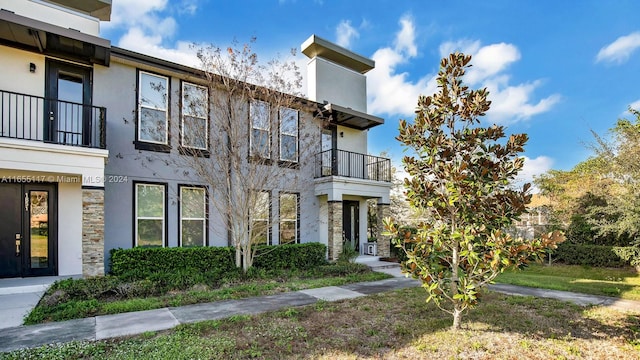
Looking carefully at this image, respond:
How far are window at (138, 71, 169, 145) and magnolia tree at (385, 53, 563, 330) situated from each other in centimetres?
777

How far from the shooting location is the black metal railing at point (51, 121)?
791 cm

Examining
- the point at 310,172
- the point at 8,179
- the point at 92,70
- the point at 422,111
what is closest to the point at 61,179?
the point at 8,179

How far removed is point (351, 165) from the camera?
13797 mm

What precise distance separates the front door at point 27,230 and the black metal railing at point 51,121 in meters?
1.38

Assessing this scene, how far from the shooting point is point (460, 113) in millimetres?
4996

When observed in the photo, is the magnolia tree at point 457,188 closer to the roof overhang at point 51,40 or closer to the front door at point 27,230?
the roof overhang at point 51,40

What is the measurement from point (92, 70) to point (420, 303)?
10281mm

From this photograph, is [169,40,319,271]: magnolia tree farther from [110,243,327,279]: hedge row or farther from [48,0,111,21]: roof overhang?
[48,0,111,21]: roof overhang

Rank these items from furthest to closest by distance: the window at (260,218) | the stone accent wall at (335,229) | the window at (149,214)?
the stone accent wall at (335,229) → the window at (260,218) → the window at (149,214)

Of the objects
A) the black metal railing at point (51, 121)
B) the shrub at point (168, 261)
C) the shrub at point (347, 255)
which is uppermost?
the black metal railing at point (51, 121)

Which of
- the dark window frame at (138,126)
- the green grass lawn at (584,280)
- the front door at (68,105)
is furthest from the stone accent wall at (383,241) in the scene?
the front door at (68,105)

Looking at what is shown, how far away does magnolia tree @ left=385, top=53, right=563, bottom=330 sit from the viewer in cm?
460

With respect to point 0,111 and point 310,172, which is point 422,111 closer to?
point 310,172

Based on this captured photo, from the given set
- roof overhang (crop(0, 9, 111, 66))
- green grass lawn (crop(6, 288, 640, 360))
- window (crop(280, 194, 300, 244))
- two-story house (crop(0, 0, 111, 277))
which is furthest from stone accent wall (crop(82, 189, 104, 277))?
window (crop(280, 194, 300, 244))
